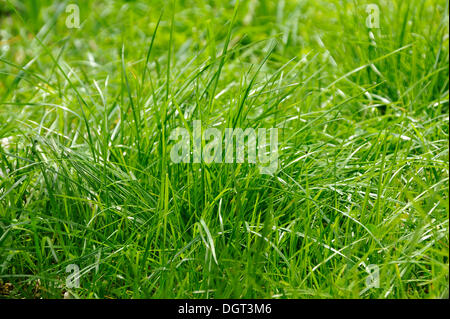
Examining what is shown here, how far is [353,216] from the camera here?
1683 mm

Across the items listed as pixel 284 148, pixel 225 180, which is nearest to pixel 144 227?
pixel 225 180

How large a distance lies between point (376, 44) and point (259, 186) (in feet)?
3.68

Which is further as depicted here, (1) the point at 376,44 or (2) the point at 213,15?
(2) the point at 213,15

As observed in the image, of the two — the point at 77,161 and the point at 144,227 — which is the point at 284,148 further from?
the point at 77,161
